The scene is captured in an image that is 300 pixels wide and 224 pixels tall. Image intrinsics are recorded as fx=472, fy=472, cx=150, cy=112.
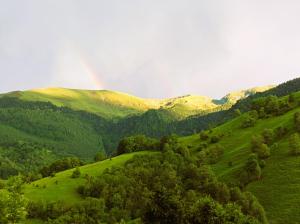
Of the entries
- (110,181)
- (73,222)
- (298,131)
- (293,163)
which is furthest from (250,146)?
(73,222)

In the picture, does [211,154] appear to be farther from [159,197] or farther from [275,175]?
[159,197]

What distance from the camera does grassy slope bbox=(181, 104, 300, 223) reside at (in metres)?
116

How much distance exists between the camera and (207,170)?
148m

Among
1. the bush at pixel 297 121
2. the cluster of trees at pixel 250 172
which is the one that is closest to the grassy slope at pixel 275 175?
the cluster of trees at pixel 250 172

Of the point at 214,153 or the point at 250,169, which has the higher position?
the point at 214,153

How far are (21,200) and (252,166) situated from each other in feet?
251

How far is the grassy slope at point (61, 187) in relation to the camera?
15274cm

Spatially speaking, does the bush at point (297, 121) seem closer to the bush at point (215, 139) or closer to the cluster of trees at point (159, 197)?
the cluster of trees at point (159, 197)

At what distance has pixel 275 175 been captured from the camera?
13600 cm

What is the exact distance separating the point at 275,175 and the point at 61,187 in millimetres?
72319

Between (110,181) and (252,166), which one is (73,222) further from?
(252,166)

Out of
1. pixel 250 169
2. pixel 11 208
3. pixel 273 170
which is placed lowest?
pixel 273 170

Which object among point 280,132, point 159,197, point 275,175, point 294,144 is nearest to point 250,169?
point 275,175

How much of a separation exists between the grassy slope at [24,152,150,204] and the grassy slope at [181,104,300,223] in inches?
1848
